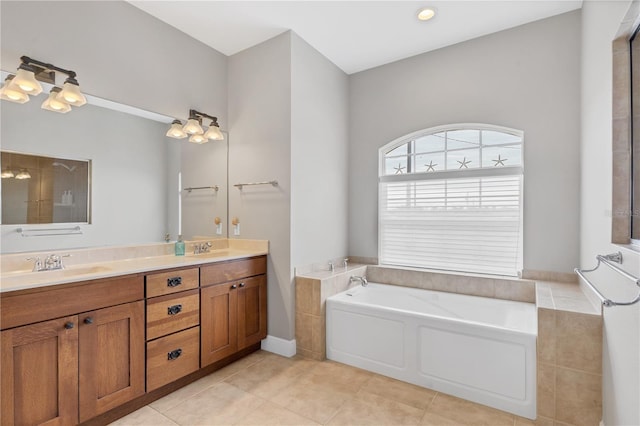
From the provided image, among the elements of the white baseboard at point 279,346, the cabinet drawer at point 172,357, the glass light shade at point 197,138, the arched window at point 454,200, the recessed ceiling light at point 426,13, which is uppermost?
the recessed ceiling light at point 426,13

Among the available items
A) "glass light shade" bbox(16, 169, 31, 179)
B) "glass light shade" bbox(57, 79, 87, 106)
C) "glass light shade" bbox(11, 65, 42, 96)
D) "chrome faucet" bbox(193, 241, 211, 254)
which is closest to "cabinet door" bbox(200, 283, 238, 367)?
"chrome faucet" bbox(193, 241, 211, 254)

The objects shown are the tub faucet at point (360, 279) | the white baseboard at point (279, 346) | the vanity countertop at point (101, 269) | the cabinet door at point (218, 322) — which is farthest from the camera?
the tub faucet at point (360, 279)

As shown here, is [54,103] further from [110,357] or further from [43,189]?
[110,357]

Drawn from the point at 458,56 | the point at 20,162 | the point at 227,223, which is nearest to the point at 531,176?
the point at 458,56

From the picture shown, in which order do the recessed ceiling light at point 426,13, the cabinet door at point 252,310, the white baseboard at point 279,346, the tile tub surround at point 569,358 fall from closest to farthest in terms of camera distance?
the tile tub surround at point 569,358
the recessed ceiling light at point 426,13
the cabinet door at point 252,310
the white baseboard at point 279,346

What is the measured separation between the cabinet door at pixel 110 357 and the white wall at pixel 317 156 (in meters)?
1.30

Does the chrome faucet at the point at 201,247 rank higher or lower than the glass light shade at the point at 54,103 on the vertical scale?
lower

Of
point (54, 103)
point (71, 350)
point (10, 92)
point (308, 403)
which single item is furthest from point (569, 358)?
point (10, 92)

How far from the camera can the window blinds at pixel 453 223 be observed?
2818 millimetres

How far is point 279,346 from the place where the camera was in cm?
282

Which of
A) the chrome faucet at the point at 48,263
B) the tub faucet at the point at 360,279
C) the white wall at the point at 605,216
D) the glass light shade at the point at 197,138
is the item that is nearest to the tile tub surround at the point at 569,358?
the white wall at the point at 605,216

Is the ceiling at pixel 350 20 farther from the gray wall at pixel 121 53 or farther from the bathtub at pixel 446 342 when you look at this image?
the bathtub at pixel 446 342

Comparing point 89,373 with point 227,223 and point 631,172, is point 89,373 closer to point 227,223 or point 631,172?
point 227,223

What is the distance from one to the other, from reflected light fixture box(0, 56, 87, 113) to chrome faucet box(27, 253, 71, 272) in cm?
97
